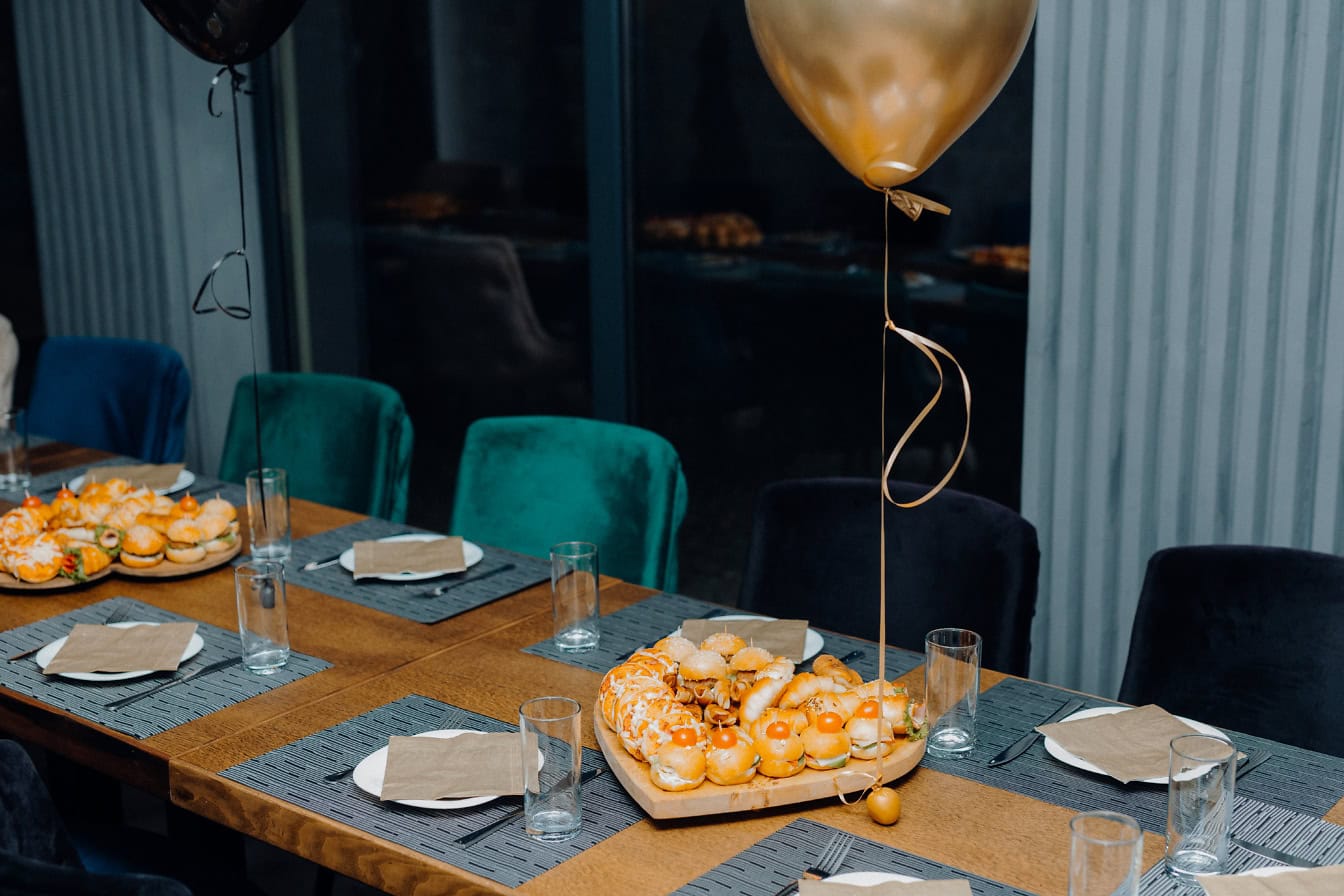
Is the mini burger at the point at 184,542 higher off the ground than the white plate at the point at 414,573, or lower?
higher

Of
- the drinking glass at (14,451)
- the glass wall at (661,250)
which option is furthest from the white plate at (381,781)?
the glass wall at (661,250)

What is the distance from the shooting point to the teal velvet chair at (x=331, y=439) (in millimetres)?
3098

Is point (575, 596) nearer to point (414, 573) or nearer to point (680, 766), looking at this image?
point (414, 573)

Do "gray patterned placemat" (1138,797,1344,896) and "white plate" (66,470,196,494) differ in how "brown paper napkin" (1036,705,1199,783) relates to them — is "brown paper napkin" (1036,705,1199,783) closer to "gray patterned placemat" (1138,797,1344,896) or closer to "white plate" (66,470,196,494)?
"gray patterned placemat" (1138,797,1344,896)

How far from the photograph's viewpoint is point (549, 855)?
57.4 inches

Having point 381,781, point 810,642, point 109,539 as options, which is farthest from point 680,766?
point 109,539

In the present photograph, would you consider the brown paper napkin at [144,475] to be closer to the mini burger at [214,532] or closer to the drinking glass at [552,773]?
the mini burger at [214,532]

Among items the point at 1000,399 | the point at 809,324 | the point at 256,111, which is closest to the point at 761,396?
the point at 809,324

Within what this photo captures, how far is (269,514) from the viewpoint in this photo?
2396mm

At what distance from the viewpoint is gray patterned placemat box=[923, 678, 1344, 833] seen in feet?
5.11

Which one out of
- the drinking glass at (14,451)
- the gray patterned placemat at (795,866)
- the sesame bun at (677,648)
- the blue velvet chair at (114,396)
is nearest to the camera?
the gray patterned placemat at (795,866)

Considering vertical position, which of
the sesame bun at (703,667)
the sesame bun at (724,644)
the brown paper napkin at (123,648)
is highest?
the sesame bun at (703,667)

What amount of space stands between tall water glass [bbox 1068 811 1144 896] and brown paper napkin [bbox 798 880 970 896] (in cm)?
11

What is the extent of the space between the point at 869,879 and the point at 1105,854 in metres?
0.22
